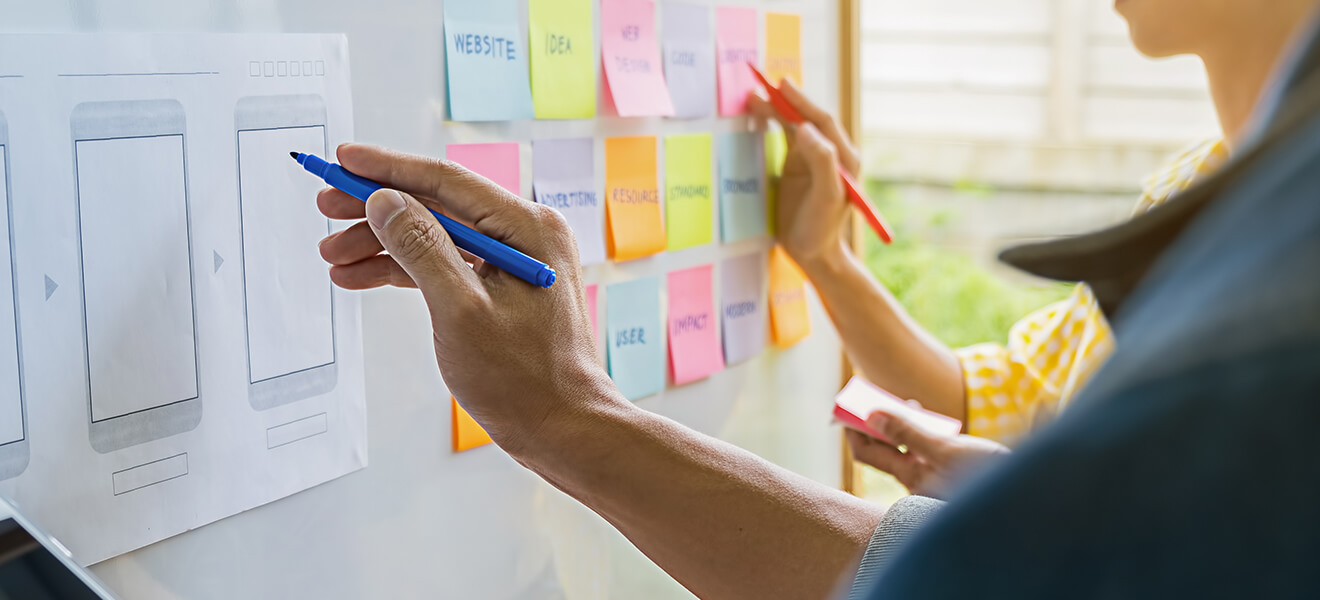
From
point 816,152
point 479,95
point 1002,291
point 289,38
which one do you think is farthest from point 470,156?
point 1002,291

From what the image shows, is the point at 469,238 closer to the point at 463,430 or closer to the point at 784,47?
the point at 463,430

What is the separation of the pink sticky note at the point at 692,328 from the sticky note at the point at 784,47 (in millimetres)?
213

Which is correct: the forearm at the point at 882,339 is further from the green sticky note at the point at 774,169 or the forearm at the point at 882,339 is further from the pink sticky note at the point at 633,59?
the pink sticky note at the point at 633,59

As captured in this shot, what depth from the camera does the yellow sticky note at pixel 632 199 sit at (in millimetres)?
734

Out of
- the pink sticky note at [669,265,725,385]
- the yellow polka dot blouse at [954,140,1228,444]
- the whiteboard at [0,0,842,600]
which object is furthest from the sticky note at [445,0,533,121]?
the yellow polka dot blouse at [954,140,1228,444]

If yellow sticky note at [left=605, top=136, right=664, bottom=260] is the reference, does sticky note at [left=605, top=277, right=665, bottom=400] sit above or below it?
below

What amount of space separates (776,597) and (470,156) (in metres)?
0.31

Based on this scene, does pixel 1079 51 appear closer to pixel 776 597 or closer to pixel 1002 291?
pixel 1002 291

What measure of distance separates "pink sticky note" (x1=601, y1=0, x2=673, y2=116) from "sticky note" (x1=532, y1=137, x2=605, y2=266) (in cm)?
5

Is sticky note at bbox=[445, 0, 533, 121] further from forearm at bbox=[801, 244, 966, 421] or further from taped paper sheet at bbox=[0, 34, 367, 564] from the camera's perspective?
forearm at bbox=[801, 244, 966, 421]

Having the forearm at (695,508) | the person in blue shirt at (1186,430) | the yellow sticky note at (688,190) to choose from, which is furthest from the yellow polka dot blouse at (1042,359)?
the person in blue shirt at (1186,430)

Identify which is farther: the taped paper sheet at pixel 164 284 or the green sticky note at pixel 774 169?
the green sticky note at pixel 774 169

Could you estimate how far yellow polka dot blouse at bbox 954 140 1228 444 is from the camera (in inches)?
A: 37.1

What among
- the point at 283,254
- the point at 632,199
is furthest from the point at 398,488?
the point at 632,199
